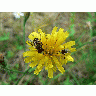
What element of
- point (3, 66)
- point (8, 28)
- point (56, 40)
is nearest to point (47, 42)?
point (56, 40)

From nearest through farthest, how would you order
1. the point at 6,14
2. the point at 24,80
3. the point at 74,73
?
the point at 24,80 < the point at 74,73 < the point at 6,14

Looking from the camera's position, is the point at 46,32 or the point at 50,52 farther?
the point at 46,32

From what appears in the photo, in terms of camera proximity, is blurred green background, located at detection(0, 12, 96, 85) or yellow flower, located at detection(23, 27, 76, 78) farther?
blurred green background, located at detection(0, 12, 96, 85)

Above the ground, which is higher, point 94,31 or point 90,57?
point 94,31

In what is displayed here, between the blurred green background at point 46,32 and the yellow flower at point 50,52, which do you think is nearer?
the yellow flower at point 50,52

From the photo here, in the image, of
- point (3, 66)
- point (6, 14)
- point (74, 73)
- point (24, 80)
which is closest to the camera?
point (3, 66)

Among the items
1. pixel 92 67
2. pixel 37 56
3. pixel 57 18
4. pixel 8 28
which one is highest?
pixel 57 18

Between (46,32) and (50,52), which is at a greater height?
Result: (46,32)

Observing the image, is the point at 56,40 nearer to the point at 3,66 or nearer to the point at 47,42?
the point at 47,42
